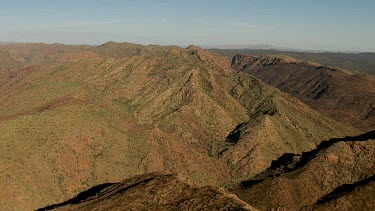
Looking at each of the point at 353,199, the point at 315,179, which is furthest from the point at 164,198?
the point at 315,179

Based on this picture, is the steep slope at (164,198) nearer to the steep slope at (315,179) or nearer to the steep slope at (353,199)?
the steep slope at (315,179)

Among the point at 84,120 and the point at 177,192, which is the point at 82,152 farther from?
the point at 177,192

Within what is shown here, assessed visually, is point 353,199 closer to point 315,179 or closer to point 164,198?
point 315,179

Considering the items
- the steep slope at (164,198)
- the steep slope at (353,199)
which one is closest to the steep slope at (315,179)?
the steep slope at (353,199)

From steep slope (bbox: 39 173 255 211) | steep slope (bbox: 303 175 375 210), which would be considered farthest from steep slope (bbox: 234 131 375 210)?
steep slope (bbox: 39 173 255 211)

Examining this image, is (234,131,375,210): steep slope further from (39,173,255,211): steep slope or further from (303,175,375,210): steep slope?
(39,173,255,211): steep slope

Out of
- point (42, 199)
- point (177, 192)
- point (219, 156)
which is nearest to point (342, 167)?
point (219, 156)
